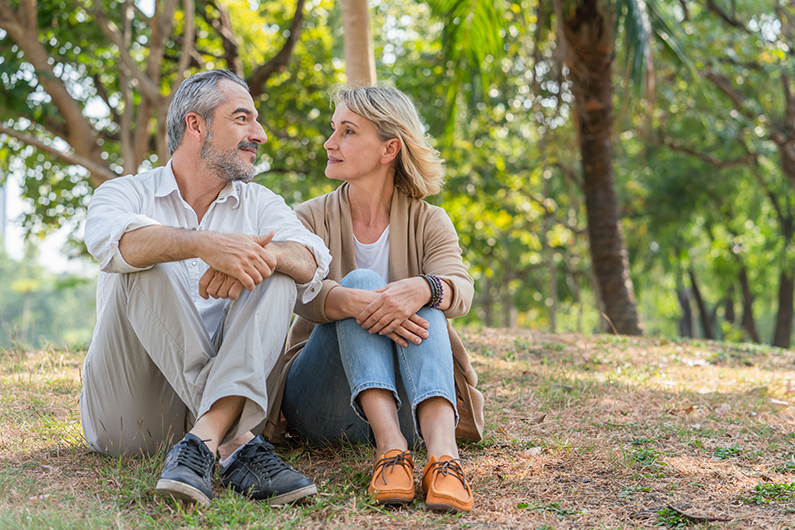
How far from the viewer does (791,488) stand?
2.58 meters

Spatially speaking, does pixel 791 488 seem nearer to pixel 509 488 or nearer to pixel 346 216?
pixel 509 488

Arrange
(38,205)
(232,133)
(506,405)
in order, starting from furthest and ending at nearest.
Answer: (38,205) → (506,405) → (232,133)

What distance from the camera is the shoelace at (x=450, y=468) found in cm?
239

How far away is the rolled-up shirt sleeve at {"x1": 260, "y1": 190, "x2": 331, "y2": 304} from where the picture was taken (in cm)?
278

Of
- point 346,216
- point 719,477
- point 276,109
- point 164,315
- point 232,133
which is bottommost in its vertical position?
Result: point 719,477

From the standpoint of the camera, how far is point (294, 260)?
8.62 ft

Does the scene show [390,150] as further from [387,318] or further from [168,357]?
[168,357]

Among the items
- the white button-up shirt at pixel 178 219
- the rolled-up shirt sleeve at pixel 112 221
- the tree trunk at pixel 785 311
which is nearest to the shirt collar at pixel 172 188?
the white button-up shirt at pixel 178 219

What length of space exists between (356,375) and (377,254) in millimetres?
792

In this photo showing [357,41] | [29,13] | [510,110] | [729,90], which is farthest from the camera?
[510,110]

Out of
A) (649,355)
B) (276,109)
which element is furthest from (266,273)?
(276,109)

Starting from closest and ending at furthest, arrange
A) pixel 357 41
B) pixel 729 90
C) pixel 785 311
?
pixel 357 41 < pixel 729 90 < pixel 785 311

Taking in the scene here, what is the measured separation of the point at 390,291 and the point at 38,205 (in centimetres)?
986

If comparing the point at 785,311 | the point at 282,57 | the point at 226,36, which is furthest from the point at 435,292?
Answer: the point at 785,311
